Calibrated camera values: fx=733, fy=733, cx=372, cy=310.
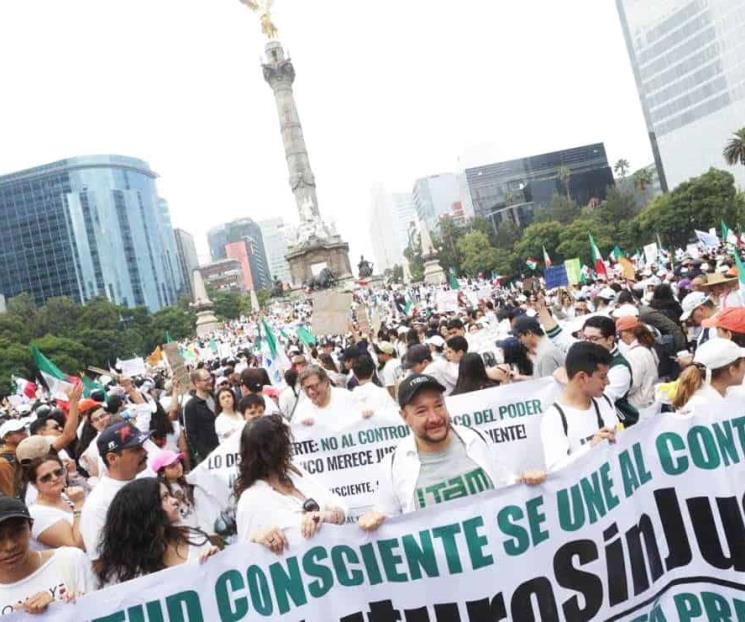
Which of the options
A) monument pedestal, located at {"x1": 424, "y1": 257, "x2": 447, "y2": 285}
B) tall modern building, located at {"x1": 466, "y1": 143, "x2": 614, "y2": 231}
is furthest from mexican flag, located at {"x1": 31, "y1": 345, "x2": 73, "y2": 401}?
tall modern building, located at {"x1": 466, "y1": 143, "x2": 614, "y2": 231}

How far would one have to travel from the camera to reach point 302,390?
5855 mm

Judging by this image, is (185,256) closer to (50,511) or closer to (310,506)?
(50,511)

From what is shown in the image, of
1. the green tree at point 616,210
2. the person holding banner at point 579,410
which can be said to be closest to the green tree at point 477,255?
the green tree at point 616,210

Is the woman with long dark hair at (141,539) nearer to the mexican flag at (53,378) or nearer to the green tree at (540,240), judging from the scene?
the mexican flag at (53,378)

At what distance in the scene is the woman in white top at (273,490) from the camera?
3182 millimetres

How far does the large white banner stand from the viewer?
210 inches

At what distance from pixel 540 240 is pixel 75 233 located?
83006 mm

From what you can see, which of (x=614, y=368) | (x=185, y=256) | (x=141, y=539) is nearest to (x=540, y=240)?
(x=614, y=368)

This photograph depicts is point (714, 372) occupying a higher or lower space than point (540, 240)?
lower

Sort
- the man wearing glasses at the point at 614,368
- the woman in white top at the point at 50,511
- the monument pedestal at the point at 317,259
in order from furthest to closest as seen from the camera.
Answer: the monument pedestal at the point at 317,259 < the man wearing glasses at the point at 614,368 < the woman in white top at the point at 50,511

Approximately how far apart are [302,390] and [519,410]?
5.59 feet

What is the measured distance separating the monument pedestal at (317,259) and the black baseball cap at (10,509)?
57331 mm

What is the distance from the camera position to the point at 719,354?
12.0 feet

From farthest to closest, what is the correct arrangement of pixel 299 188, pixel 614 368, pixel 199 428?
pixel 299 188, pixel 199 428, pixel 614 368
